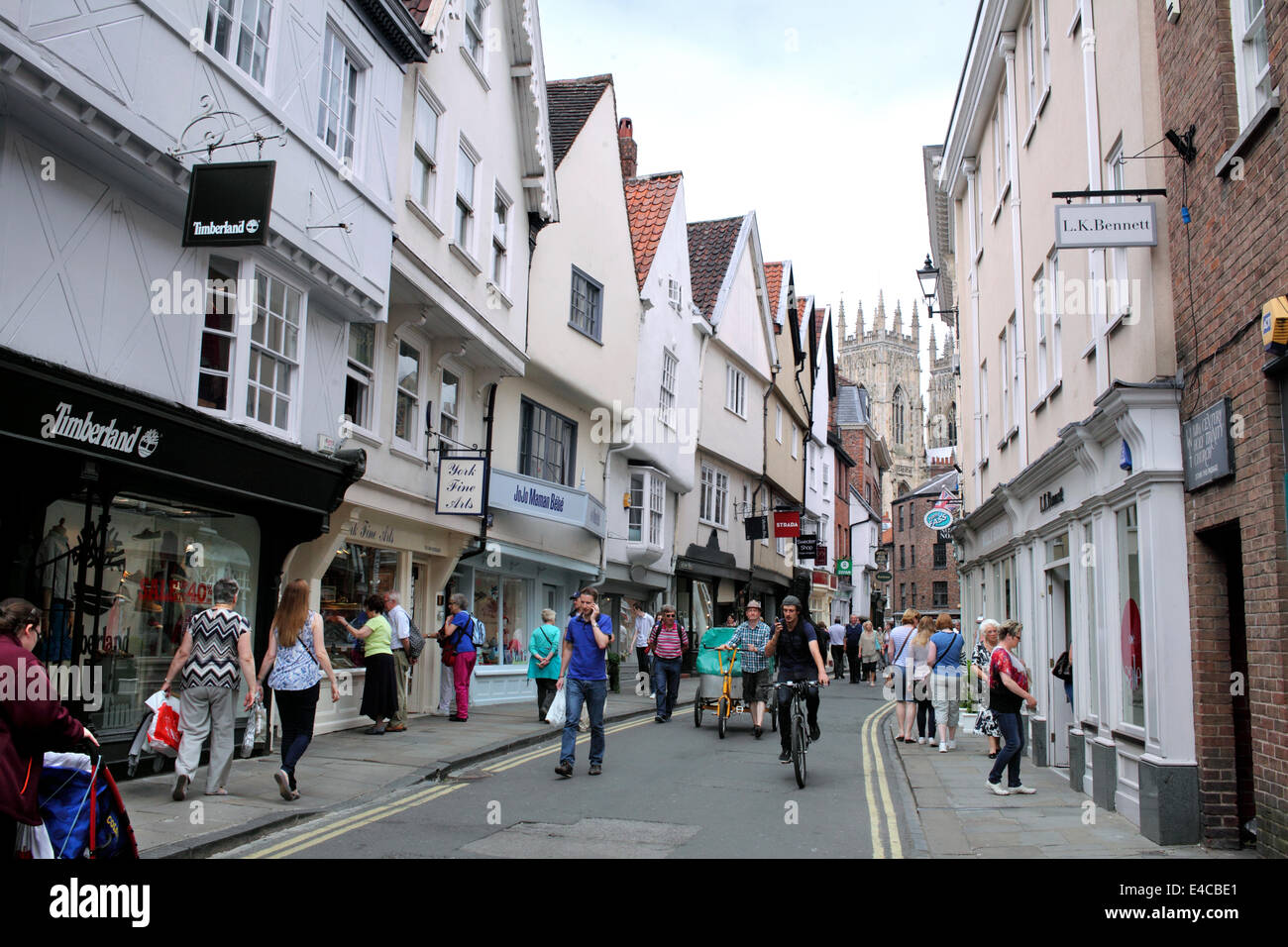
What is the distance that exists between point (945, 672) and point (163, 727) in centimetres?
979

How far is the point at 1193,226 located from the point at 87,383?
9.00m

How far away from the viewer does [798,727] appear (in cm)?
1058

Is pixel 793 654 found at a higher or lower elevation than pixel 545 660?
higher

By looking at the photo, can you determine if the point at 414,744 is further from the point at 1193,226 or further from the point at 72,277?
the point at 1193,226

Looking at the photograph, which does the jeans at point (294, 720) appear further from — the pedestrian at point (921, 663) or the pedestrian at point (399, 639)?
the pedestrian at point (921, 663)

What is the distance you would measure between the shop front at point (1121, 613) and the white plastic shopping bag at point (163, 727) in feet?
26.1

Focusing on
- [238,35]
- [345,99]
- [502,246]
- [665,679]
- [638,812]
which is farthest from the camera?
[502,246]

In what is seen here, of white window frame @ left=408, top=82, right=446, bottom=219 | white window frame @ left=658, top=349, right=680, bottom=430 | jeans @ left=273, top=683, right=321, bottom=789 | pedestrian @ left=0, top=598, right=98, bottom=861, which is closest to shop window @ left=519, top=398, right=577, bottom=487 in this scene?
white window frame @ left=658, top=349, right=680, bottom=430

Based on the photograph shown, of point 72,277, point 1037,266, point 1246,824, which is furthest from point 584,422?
point 1246,824

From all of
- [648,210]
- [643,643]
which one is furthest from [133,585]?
[648,210]

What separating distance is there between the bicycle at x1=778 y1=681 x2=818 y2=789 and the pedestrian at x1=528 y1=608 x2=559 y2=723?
461cm

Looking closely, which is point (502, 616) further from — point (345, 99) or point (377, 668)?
point (345, 99)

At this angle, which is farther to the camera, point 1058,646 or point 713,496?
point 713,496

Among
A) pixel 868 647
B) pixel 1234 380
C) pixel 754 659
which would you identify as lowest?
pixel 868 647
